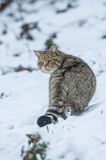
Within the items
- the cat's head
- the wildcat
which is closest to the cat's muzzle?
the wildcat

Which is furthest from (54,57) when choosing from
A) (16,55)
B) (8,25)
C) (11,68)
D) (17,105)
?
(8,25)

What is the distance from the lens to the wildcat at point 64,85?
7.93 metres

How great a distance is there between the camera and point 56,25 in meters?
13.9

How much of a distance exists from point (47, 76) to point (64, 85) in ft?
10.5

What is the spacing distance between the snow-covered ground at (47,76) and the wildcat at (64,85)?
18 centimetres

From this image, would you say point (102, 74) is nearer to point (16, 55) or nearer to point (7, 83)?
point (7, 83)

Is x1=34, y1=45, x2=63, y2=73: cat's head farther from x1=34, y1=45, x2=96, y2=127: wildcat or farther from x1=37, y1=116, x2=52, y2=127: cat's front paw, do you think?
x1=37, y1=116, x2=52, y2=127: cat's front paw

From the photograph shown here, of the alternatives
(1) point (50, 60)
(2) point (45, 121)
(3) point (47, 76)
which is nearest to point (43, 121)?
(2) point (45, 121)

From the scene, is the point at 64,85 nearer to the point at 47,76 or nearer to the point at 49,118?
the point at 49,118

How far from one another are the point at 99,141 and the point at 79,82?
157 centimetres

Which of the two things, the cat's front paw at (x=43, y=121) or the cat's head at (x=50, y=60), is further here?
the cat's head at (x=50, y=60)

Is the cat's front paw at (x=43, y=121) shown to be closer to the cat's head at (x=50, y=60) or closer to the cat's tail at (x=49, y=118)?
the cat's tail at (x=49, y=118)

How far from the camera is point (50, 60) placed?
29.0 ft

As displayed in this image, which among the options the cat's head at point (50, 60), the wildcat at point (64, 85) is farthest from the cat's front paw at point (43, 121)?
the cat's head at point (50, 60)
